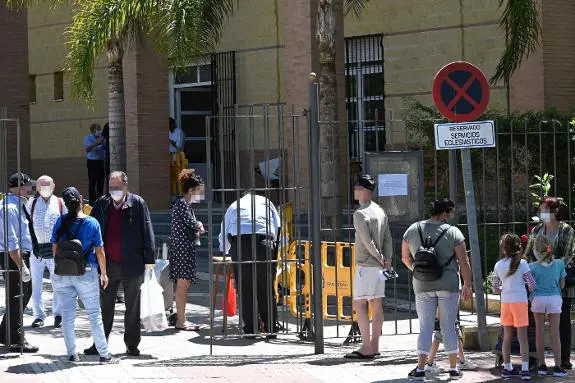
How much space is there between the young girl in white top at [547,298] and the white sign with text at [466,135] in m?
1.33

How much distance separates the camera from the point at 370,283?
11836 mm

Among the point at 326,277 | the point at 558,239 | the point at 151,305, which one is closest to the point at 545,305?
the point at 558,239

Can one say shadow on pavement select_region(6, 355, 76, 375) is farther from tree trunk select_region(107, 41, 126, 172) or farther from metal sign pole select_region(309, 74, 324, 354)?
tree trunk select_region(107, 41, 126, 172)

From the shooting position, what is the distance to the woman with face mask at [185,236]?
13.7 metres

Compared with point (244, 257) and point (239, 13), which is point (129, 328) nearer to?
point (244, 257)

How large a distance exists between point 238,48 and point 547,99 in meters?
8.12

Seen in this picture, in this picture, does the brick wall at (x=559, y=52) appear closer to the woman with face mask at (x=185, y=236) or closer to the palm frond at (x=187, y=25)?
the palm frond at (x=187, y=25)

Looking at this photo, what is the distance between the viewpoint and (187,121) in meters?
27.4

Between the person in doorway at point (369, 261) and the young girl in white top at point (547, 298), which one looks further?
the person in doorway at point (369, 261)

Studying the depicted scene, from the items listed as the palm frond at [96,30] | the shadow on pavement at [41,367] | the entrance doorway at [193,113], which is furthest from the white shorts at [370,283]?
the entrance doorway at [193,113]

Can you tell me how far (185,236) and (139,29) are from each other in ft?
16.0

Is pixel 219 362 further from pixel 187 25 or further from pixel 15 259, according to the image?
pixel 187 25

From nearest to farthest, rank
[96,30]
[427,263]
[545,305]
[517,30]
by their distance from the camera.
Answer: [427,263] < [545,305] < [517,30] < [96,30]

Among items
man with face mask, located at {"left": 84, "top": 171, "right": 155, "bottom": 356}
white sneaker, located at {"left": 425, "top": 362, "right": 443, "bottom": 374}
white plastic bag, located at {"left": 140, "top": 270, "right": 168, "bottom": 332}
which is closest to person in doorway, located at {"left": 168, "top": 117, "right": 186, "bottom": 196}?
white plastic bag, located at {"left": 140, "top": 270, "right": 168, "bottom": 332}
